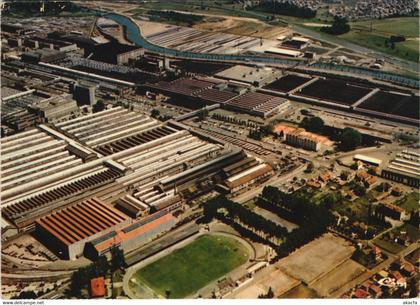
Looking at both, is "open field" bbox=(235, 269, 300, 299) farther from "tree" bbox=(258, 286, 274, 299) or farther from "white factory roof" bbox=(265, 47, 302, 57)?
"white factory roof" bbox=(265, 47, 302, 57)

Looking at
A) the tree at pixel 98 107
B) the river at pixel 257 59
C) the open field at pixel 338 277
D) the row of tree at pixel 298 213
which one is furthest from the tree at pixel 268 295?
the river at pixel 257 59

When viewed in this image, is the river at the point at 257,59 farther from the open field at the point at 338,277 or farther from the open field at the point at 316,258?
the open field at the point at 338,277

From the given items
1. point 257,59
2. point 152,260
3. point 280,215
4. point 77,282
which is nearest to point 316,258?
point 280,215

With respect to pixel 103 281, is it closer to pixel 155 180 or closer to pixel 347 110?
pixel 155 180

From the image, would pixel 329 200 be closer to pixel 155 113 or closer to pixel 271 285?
pixel 271 285

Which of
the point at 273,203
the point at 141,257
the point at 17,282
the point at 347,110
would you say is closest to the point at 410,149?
the point at 347,110

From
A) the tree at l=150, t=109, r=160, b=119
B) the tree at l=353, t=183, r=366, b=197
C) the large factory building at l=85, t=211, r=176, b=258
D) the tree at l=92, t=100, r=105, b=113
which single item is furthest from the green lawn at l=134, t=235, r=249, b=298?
the tree at l=92, t=100, r=105, b=113
